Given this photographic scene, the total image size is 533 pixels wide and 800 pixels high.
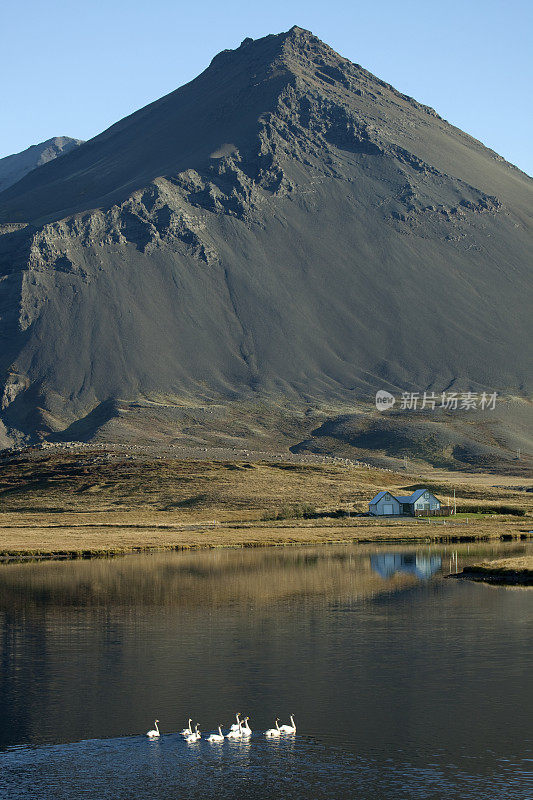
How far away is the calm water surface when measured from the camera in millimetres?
26828

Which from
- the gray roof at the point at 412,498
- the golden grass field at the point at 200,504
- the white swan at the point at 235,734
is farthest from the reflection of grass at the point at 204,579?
the gray roof at the point at 412,498

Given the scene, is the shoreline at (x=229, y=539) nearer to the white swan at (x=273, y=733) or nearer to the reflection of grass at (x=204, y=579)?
the reflection of grass at (x=204, y=579)

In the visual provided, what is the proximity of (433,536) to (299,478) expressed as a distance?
56.5 m

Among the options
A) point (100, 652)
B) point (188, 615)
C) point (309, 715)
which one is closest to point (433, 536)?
point (188, 615)

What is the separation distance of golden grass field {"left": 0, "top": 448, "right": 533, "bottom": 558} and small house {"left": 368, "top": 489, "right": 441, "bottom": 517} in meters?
3.71

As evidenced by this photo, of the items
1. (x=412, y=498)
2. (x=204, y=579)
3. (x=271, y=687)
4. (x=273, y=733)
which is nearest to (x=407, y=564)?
(x=204, y=579)

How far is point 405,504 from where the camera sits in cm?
12094

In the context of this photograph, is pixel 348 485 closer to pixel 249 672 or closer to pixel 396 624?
pixel 396 624

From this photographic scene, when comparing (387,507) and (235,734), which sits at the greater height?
(387,507)

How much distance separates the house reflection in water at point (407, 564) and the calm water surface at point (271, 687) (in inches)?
132

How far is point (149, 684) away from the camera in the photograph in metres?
36.8

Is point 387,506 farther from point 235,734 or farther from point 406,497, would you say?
point 235,734

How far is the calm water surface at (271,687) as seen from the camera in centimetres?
2683

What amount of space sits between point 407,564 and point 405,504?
4847 centimetres
